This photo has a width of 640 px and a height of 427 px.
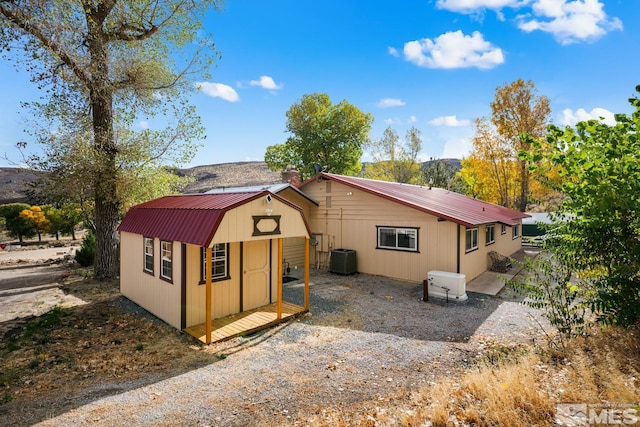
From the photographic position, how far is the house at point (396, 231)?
1166 centimetres

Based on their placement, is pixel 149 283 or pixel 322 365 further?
pixel 149 283

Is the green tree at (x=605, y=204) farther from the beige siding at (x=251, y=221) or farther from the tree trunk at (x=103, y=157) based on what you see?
the tree trunk at (x=103, y=157)

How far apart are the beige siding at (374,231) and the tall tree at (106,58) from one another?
835 centimetres

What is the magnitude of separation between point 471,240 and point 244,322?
374 inches

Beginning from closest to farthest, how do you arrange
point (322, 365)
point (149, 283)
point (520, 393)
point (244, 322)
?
point (520, 393) < point (322, 365) < point (244, 322) < point (149, 283)

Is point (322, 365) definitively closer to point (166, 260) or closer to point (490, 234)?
point (166, 260)

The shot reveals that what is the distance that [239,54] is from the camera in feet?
54.3

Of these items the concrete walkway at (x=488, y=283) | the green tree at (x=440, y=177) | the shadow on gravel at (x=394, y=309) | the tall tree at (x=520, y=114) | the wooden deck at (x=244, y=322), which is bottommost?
the shadow on gravel at (x=394, y=309)

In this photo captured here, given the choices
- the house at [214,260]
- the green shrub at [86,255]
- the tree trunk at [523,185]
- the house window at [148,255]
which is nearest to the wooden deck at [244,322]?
the house at [214,260]

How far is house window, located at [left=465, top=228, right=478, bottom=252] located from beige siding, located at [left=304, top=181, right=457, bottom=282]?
4.45ft

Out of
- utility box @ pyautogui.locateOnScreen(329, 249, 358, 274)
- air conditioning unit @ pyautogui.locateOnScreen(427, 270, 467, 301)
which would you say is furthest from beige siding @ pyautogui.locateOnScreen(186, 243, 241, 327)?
air conditioning unit @ pyautogui.locateOnScreen(427, 270, 467, 301)

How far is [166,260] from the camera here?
8000 millimetres

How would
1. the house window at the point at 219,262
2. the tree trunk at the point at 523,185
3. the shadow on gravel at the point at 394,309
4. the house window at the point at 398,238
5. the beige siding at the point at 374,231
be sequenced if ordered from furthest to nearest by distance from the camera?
1. the tree trunk at the point at 523,185
2. the house window at the point at 398,238
3. the beige siding at the point at 374,231
4. the house window at the point at 219,262
5. the shadow on gravel at the point at 394,309

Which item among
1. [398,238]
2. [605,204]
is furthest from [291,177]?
[605,204]
